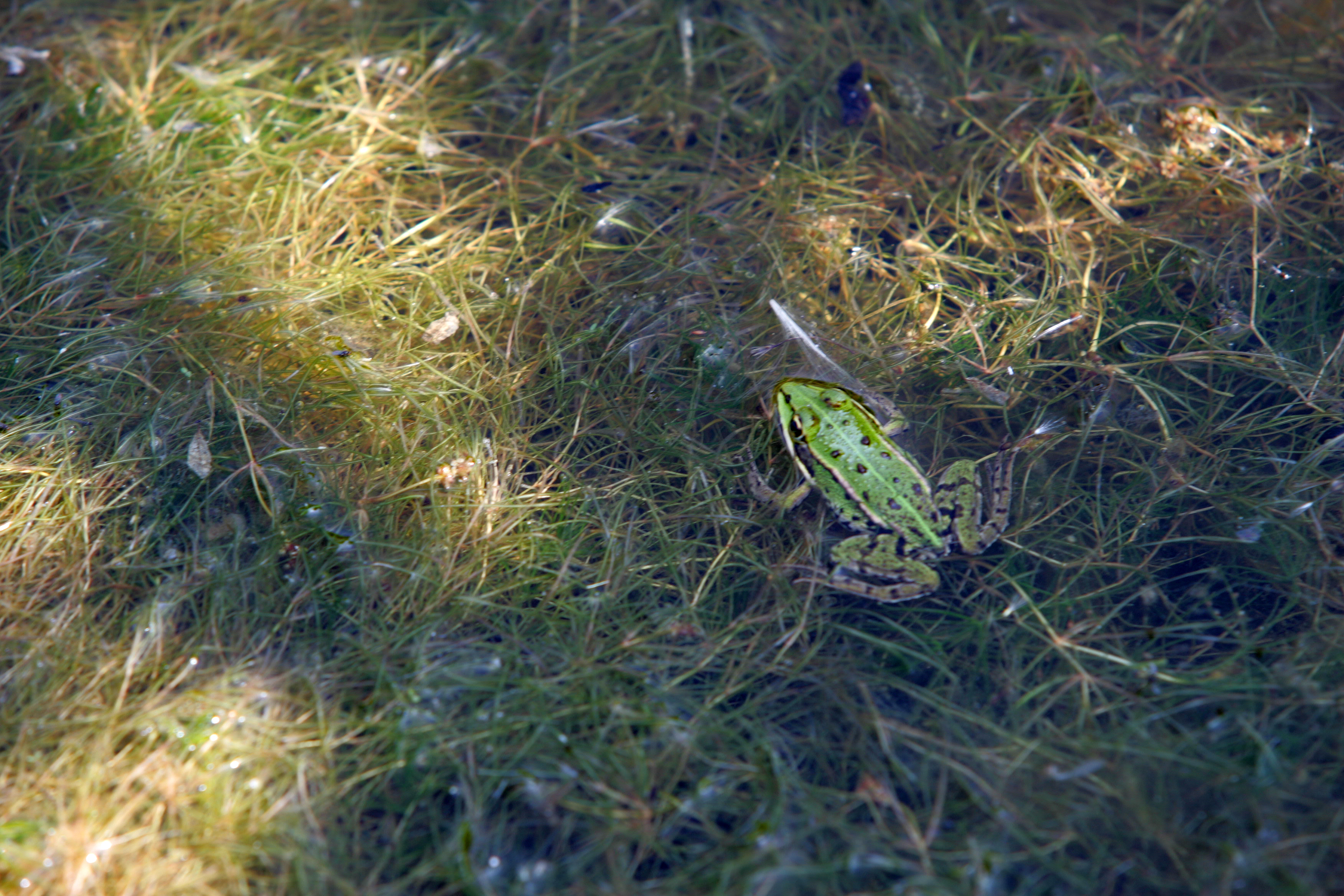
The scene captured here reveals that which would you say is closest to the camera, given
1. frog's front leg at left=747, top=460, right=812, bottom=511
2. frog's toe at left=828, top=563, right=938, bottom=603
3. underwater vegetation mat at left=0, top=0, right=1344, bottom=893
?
underwater vegetation mat at left=0, top=0, right=1344, bottom=893

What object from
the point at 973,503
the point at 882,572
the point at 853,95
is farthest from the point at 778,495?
the point at 853,95

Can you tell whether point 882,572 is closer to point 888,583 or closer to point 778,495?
point 888,583

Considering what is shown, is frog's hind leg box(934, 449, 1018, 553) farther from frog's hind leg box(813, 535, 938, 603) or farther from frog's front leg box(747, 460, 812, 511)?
frog's front leg box(747, 460, 812, 511)

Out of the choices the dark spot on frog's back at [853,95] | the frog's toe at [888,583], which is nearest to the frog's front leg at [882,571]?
the frog's toe at [888,583]

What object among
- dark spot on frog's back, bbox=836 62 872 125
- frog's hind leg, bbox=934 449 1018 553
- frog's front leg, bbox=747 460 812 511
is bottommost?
frog's front leg, bbox=747 460 812 511

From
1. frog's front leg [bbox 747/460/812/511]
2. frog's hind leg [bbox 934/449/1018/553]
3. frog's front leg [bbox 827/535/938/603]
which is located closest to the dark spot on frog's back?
frog's hind leg [bbox 934/449/1018/553]

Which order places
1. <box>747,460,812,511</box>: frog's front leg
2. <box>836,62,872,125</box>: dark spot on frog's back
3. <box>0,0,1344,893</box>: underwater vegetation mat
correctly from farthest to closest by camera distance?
<box>836,62,872,125</box>: dark spot on frog's back → <box>747,460,812,511</box>: frog's front leg → <box>0,0,1344,893</box>: underwater vegetation mat

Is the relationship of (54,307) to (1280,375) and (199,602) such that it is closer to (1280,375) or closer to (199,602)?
(199,602)

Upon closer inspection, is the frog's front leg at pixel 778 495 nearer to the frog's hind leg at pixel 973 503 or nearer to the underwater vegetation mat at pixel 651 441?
the underwater vegetation mat at pixel 651 441

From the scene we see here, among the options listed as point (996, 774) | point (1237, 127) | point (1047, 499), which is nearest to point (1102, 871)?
point (996, 774)
